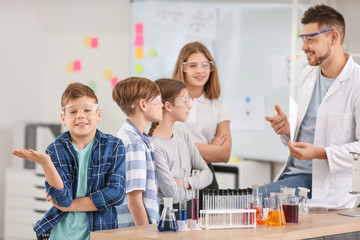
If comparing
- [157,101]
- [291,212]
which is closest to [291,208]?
[291,212]

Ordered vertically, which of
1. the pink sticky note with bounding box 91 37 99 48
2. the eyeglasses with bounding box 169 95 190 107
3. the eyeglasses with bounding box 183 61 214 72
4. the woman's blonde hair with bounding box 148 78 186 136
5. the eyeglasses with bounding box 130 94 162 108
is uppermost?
the pink sticky note with bounding box 91 37 99 48

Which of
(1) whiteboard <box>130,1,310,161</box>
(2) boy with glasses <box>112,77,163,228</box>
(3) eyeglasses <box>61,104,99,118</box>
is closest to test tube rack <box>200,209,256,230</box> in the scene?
(2) boy with glasses <box>112,77,163,228</box>

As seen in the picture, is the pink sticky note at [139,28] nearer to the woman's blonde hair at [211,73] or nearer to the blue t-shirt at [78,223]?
the woman's blonde hair at [211,73]

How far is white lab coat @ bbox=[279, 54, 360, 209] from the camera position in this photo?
9.53 feet

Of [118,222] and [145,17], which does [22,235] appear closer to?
[145,17]

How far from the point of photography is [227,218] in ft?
6.94

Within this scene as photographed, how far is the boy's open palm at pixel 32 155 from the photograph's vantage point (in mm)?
1910

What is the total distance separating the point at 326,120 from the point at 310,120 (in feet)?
0.45

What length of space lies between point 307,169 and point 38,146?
239 cm

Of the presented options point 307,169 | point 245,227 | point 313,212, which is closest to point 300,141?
point 307,169

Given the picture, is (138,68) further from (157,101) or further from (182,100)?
(157,101)

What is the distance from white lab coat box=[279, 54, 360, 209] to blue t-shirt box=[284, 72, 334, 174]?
84 mm

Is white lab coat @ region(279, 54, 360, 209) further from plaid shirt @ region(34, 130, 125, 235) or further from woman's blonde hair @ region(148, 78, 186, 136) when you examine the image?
plaid shirt @ region(34, 130, 125, 235)

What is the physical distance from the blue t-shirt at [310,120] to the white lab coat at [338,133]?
8cm
